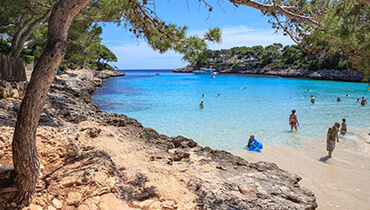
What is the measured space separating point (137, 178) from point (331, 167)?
20.9 ft

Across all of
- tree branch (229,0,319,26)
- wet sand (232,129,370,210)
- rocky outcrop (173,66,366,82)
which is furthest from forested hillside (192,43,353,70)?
tree branch (229,0,319,26)

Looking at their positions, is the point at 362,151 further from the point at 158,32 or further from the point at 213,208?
the point at 158,32

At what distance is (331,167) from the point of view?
7293 millimetres

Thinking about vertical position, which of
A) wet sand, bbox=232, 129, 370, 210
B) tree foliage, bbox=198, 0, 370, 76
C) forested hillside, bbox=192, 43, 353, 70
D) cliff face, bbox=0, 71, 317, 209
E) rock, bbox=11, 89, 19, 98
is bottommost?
wet sand, bbox=232, 129, 370, 210

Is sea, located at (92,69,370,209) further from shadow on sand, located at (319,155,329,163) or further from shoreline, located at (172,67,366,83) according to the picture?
shoreline, located at (172,67,366,83)

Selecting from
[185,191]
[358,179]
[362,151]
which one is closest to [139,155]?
[185,191]

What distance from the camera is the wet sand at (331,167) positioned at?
17.8 feet

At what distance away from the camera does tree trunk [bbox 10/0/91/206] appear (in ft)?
8.69

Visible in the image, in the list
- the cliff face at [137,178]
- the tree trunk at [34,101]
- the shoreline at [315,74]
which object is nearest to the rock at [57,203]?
the cliff face at [137,178]

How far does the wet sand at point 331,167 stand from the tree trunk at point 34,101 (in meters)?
5.52

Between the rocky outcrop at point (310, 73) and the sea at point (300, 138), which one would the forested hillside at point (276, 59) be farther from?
the sea at point (300, 138)

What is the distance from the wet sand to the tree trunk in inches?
217

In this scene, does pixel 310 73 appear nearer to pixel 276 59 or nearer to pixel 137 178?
pixel 276 59

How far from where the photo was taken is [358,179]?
6504 mm
